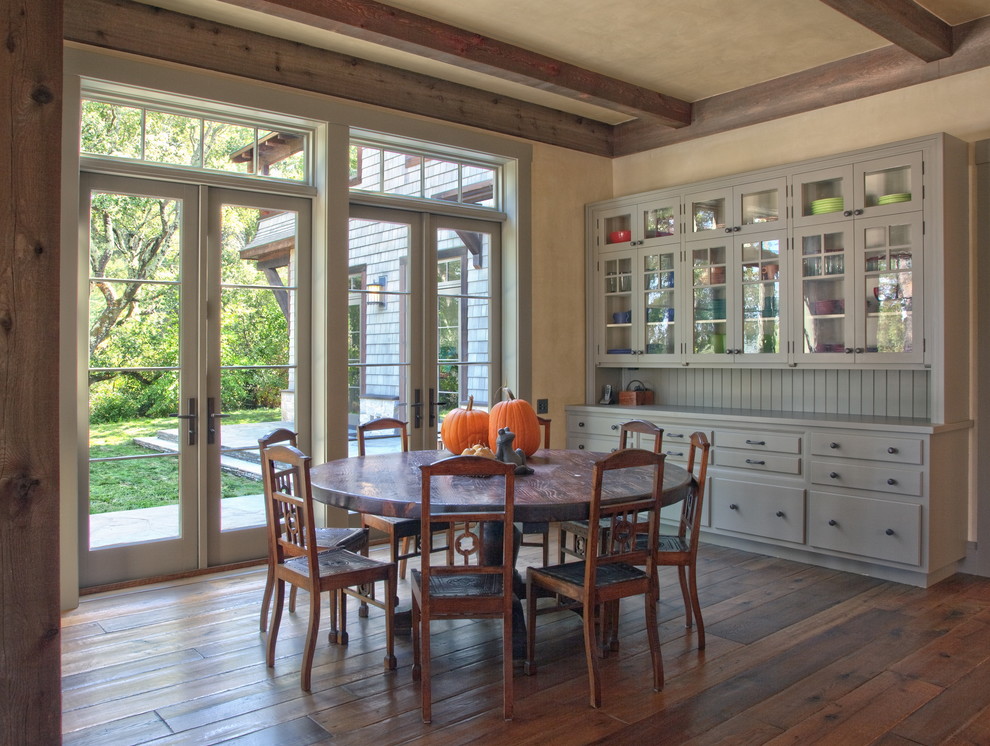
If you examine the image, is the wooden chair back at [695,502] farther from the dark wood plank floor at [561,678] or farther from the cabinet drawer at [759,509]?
the cabinet drawer at [759,509]

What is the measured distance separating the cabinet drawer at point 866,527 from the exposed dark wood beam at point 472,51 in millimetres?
2902

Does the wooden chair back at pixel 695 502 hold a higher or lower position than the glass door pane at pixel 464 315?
lower

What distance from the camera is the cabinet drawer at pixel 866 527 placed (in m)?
4.16

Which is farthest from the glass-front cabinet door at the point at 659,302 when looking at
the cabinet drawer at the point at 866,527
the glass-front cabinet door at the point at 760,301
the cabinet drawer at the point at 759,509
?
the cabinet drawer at the point at 866,527

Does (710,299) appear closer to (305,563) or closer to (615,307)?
(615,307)

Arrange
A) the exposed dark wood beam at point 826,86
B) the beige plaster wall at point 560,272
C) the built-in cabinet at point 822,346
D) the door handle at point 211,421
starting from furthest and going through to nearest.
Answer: the beige plaster wall at point 560,272 < the door handle at point 211,421 < the exposed dark wood beam at point 826,86 < the built-in cabinet at point 822,346

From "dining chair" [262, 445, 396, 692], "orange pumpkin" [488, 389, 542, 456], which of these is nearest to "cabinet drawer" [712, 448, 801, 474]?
"orange pumpkin" [488, 389, 542, 456]

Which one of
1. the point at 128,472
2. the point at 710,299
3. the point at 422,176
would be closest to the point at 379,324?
the point at 422,176

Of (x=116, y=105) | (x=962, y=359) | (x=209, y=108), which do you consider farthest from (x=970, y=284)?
(x=116, y=105)

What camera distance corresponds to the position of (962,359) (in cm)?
439

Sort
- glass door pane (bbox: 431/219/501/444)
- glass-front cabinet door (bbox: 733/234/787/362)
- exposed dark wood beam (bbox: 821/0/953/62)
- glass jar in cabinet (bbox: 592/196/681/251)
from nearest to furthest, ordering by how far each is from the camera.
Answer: exposed dark wood beam (bbox: 821/0/953/62) → glass-front cabinet door (bbox: 733/234/787/362) → glass door pane (bbox: 431/219/501/444) → glass jar in cabinet (bbox: 592/196/681/251)

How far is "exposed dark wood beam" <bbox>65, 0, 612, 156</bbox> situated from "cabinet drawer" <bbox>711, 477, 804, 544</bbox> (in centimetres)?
292

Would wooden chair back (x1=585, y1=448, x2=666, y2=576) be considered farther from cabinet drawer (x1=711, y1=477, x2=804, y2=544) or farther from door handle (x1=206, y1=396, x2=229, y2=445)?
door handle (x1=206, y1=396, x2=229, y2=445)

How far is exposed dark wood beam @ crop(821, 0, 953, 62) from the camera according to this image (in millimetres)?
3740
